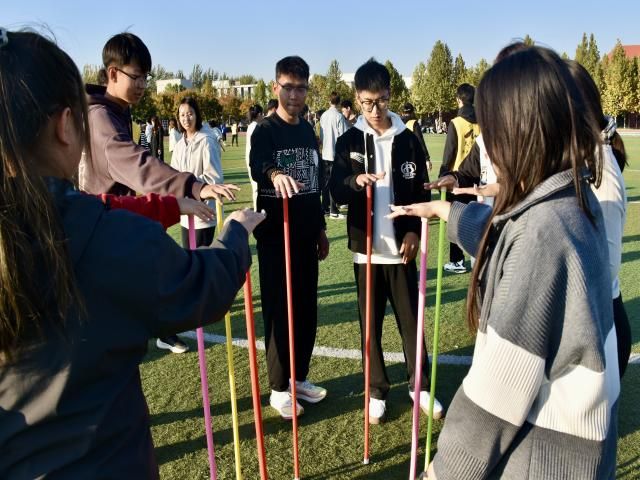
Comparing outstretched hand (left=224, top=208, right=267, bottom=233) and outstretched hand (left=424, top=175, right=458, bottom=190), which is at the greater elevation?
outstretched hand (left=424, top=175, right=458, bottom=190)

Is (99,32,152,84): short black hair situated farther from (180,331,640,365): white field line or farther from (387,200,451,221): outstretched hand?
(180,331,640,365): white field line

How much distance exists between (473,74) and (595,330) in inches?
2773

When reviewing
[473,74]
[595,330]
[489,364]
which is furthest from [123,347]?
[473,74]

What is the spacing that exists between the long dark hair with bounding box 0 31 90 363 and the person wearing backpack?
6285mm

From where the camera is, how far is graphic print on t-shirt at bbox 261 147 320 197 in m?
3.69

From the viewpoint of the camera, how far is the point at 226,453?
3.44 meters

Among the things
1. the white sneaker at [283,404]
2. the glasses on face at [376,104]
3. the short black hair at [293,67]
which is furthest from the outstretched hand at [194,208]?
the white sneaker at [283,404]

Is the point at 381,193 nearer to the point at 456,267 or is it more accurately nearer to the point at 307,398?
the point at 307,398

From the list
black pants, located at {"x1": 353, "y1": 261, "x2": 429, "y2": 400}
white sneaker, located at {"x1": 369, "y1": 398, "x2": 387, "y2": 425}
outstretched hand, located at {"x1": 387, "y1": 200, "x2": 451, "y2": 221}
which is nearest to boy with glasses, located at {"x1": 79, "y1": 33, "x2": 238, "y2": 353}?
outstretched hand, located at {"x1": 387, "y1": 200, "x2": 451, "y2": 221}

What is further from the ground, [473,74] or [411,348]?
[473,74]

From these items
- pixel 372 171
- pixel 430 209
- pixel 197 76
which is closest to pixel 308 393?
pixel 372 171

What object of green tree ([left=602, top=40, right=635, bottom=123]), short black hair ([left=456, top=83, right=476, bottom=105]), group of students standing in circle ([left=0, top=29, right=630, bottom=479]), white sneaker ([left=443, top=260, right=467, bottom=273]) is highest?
green tree ([left=602, top=40, right=635, bottom=123])

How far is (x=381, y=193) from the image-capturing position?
3.61 meters

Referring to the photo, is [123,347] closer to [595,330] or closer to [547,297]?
[547,297]
